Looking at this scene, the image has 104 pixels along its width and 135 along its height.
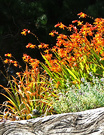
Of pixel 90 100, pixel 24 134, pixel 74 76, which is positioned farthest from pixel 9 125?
pixel 74 76

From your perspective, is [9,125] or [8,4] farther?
[8,4]

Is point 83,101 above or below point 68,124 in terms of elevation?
above

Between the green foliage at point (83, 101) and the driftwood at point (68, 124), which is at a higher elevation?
the green foliage at point (83, 101)

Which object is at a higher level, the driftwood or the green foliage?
the green foliage

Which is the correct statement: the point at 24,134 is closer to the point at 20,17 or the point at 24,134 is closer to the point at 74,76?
the point at 74,76

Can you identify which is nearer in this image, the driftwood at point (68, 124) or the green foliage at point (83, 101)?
the driftwood at point (68, 124)

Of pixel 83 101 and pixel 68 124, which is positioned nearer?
pixel 68 124

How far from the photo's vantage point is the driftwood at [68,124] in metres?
2.43

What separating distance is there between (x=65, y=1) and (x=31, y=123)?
11.9 ft

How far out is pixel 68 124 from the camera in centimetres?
252

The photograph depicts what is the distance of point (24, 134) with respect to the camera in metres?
2.76

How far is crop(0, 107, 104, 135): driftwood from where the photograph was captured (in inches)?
95.5

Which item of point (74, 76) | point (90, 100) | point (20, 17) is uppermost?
point (20, 17)

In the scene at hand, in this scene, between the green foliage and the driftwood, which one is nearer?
the driftwood
